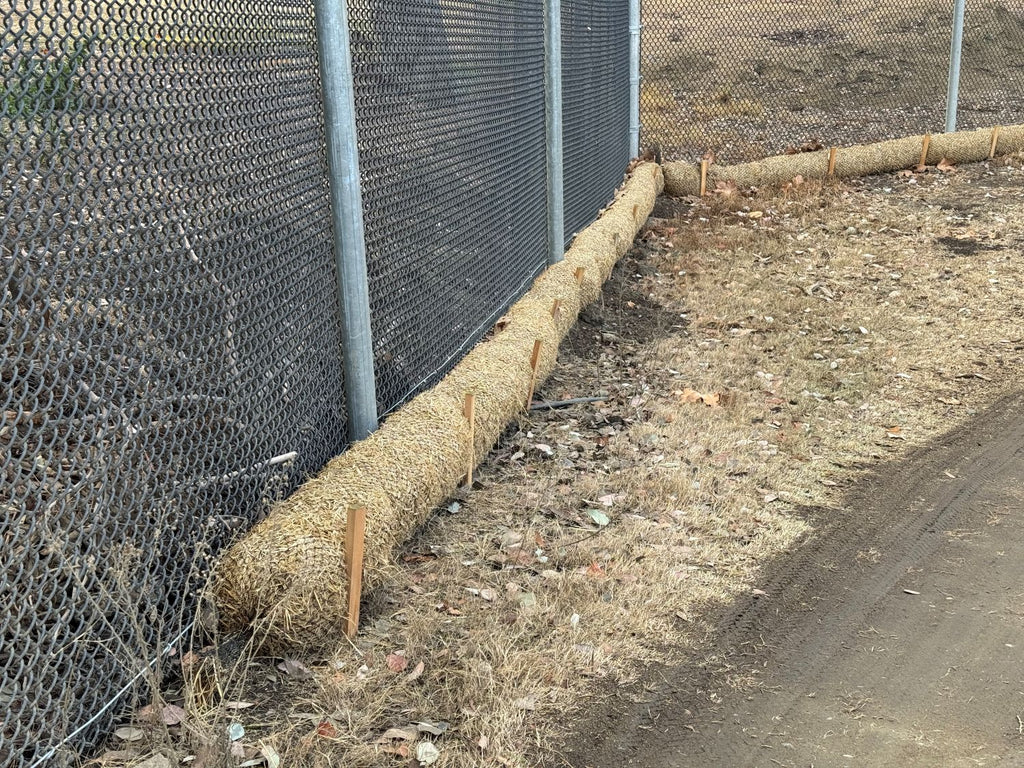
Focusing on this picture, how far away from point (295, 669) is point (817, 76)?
66.0 ft

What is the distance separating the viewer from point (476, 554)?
12.6ft

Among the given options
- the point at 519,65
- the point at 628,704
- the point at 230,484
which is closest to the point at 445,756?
the point at 628,704

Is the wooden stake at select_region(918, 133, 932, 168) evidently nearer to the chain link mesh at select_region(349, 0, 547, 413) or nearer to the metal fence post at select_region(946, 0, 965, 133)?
the metal fence post at select_region(946, 0, 965, 133)

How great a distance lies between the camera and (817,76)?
20344 millimetres

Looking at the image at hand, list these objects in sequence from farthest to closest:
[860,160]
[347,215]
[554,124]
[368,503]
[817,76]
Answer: [817,76] < [860,160] < [554,124] < [347,215] < [368,503]

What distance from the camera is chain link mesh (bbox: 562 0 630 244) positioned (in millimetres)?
7652

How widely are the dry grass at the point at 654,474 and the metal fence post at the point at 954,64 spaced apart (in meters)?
4.40

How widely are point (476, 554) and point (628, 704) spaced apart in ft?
3.35

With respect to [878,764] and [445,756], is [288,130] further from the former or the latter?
[878,764]

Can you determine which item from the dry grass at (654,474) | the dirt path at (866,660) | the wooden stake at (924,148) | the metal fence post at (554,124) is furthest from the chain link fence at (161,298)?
the wooden stake at (924,148)

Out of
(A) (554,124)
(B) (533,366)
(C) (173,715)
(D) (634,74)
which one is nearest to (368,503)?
(C) (173,715)

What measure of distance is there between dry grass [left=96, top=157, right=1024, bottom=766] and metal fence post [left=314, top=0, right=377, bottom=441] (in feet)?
2.09

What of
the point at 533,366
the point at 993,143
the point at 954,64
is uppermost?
the point at 954,64

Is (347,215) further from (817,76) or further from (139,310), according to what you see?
(817,76)
